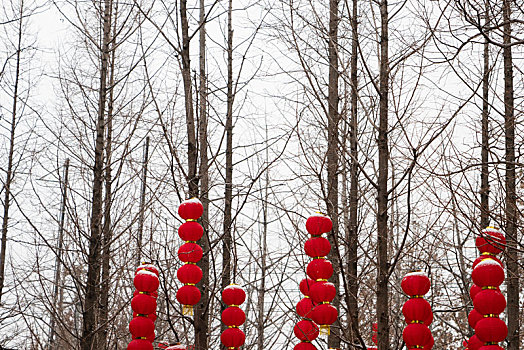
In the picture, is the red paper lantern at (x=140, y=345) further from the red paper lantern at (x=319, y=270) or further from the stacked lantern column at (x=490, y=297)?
the stacked lantern column at (x=490, y=297)

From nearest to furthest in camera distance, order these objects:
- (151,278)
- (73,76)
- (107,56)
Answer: (151,278) → (107,56) → (73,76)

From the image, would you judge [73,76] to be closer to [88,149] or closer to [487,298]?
[88,149]

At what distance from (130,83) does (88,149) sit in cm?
118

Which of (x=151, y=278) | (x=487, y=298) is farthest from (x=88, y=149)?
(x=487, y=298)

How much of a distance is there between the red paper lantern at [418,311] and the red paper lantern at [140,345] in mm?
2170

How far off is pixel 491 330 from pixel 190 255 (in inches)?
98.2

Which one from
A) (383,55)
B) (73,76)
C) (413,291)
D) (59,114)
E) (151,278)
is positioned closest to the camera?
(383,55)

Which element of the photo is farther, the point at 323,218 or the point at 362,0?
the point at 362,0

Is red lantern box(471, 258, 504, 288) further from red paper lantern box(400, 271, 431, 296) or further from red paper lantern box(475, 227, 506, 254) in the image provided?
red paper lantern box(400, 271, 431, 296)

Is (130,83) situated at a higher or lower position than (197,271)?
higher

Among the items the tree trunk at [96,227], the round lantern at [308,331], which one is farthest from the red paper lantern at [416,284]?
the tree trunk at [96,227]

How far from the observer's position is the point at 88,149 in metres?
6.55

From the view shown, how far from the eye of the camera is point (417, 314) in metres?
4.33

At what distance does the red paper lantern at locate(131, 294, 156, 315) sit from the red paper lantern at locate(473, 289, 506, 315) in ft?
9.01
